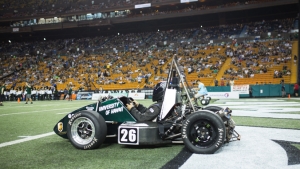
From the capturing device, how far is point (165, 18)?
47.5m

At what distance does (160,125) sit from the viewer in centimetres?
525

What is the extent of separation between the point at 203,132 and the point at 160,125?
32.9 inches

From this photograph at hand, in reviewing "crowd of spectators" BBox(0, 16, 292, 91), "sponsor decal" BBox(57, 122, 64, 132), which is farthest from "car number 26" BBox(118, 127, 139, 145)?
"crowd of spectators" BBox(0, 16, 292, 91)

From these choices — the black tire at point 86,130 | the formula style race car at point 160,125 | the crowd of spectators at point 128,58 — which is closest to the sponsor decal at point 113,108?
the formula style race car at point 160,125

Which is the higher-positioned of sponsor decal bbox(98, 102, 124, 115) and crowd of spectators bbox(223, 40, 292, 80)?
crowd of spectators bbox(223, 40, 292, 80)

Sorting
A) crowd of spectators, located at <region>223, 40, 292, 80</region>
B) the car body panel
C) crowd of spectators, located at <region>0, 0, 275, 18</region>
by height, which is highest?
crowd of spectators, located at <region>0, 0, 275, 18</region>

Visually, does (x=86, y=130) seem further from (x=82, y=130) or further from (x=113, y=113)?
(x=113, y=113)

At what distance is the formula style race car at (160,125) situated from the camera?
476 cm

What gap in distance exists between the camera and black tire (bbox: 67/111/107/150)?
517 cm

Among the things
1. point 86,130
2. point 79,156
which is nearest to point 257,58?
point 86,130

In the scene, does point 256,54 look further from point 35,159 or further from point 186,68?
point 35,159

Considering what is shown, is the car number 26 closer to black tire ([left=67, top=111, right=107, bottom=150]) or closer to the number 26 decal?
the number 26 decal

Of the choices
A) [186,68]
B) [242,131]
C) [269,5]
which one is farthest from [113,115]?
[269,5]

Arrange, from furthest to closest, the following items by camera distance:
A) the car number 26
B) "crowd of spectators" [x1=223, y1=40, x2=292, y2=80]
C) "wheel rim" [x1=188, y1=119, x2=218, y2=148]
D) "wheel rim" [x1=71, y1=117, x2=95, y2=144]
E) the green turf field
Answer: "crowd of spectators" [x1=223, y1=40, x2=292, y2=80] < "wheel rim" [x1=71, y1=117, x2=95, y2=144] < the car number 26 < "wheel rim" [x1=188, y1=119, x2=218, y2=148] < the green turf field
